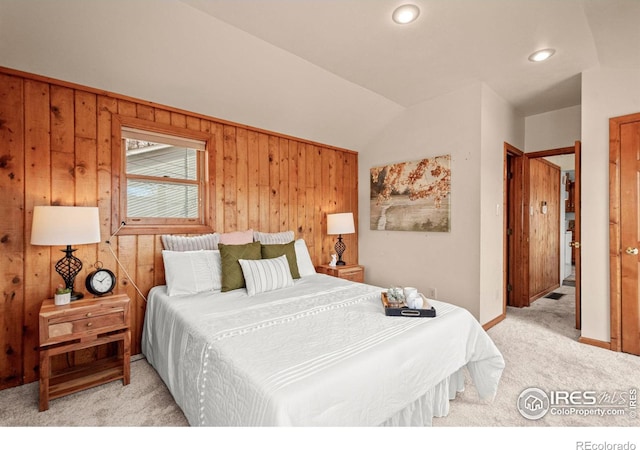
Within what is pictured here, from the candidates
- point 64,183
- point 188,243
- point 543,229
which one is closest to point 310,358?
point 188,243

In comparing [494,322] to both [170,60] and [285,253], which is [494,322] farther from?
[170,60]

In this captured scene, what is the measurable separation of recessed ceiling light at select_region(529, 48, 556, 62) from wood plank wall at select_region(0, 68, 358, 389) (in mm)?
2764

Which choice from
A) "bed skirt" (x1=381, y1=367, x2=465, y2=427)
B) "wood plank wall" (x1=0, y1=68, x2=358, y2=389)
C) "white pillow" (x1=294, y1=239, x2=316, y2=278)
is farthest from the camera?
"white pillow" (x1=294, y1=239, x2=316, y2=278)

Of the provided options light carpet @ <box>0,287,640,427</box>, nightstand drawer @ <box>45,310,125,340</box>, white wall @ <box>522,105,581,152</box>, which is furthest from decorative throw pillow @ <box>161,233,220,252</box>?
white wall @ <box>522,105,581,152</box>

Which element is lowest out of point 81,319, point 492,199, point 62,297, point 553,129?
point 81,319

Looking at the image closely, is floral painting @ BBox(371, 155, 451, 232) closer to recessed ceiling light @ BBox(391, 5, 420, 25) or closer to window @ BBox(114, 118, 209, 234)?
recessed ceiling light @ BBox(391, 5, 420, 25)

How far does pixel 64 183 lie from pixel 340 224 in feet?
9.20

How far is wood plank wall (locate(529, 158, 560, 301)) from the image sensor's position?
14.0 feet

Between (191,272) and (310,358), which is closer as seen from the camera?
(310,358)

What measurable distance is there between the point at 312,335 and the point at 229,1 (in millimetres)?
2152

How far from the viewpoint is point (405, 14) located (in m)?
2.04

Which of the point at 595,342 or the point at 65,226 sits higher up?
the point at 65,226

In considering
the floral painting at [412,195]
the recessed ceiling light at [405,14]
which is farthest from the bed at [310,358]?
the recessed ceiling light at [405,14]
